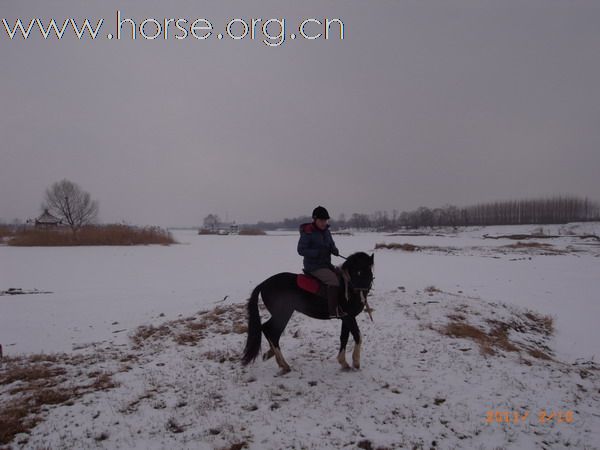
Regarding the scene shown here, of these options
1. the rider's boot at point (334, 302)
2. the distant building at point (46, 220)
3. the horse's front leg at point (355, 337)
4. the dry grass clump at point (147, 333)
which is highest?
the distant building at point (46, 220)

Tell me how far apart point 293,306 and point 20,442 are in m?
3.31

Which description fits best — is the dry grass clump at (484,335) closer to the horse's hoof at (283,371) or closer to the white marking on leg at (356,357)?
the white marking on leg at (356,357)

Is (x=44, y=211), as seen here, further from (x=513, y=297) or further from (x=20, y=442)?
(x=513, y=297)

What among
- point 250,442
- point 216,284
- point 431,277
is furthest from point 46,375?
point 431,277

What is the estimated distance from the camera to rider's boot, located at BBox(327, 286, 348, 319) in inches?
Result: 173

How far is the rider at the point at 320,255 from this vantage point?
441 cm

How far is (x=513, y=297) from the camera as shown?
10.2 metres

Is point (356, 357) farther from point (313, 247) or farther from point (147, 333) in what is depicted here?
point (147, 333)

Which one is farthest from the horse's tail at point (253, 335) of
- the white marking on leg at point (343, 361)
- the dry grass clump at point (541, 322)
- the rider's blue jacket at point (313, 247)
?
the dry grass clump at point (541, 322)

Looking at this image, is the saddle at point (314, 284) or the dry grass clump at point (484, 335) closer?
the saddle at point (314, 284)
